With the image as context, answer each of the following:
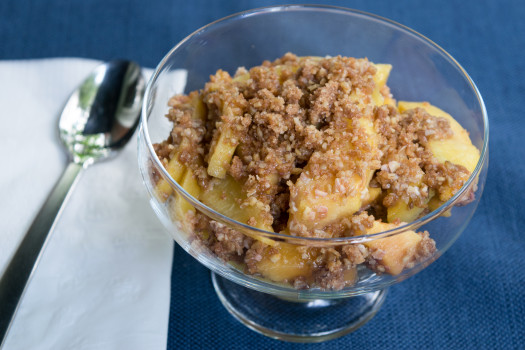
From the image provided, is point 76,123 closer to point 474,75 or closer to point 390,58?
point 390,58

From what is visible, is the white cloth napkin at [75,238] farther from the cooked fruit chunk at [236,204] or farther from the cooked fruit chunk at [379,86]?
the cooked fruit chunk at [379,86]

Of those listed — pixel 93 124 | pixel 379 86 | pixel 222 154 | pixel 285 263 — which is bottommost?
pixel 93 124

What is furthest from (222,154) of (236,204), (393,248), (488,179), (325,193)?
(488,179)

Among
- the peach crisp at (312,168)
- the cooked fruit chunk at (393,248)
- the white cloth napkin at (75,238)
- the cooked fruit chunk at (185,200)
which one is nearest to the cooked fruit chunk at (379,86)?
the peach crisp at (312,168)

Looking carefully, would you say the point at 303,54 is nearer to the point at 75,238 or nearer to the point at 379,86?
the point at 379,86

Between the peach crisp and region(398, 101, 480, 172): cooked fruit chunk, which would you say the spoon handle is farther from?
region(398, 101, 480, 172): cooked fruit chunk

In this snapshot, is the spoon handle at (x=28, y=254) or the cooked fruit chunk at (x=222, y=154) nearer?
→ the cooked fruit chunk at (x=222, y=154)
